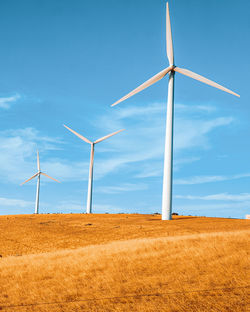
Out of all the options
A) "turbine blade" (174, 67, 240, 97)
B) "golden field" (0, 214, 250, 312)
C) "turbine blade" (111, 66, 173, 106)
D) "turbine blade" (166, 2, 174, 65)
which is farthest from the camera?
"turbine blade" (111, 66, 173, 106)

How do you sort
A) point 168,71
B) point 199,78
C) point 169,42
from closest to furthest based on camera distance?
point 199,78 → point 169,42 → point 168,71

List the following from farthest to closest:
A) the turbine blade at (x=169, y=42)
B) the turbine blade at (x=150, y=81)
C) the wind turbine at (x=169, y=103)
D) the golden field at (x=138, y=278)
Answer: the turbine blade at (x=150, y=81)
the turbine blade at (x=169, y=42)
the wind turbine at (x=169, y=103)
the golden field at (x=138, y=278)

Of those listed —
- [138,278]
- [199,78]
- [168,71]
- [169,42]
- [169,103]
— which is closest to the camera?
[138,278]

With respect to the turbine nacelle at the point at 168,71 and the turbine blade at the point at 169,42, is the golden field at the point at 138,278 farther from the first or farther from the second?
the turbine blade at the point at 169,42

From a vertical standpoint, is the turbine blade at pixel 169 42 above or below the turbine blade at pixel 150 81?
above

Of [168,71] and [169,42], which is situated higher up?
[169,42]

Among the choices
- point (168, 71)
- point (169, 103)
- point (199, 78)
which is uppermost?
point (168, 71)

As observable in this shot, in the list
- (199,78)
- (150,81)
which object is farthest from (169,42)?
(199,78)

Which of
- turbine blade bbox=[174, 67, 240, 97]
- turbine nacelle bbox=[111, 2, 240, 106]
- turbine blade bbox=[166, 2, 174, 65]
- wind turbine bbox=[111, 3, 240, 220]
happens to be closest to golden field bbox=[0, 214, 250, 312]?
wind turbine bbox=[111, 3, 240, 220]

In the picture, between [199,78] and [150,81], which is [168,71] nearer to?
[150,81]

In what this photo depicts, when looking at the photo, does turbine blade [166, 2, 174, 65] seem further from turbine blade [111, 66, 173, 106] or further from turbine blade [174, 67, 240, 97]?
turbine blade [174, 67, 240, 97]

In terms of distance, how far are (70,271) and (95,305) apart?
715 cm

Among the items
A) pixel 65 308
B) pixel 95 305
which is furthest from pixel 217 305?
pixel 65 308

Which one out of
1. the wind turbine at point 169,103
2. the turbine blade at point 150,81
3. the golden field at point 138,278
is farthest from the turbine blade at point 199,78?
the golden field at point 138,278
